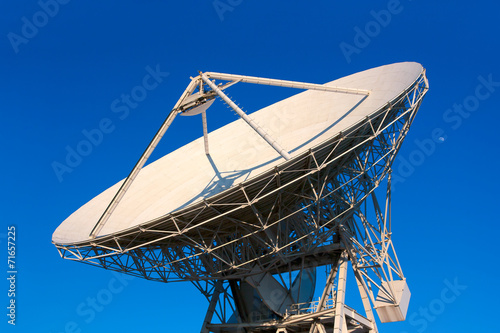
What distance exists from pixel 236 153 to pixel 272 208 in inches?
288

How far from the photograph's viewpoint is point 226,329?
1314 inches

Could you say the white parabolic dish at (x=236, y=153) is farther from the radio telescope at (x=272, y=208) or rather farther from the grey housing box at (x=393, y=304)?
the grey housing box at (x=393, y=304)

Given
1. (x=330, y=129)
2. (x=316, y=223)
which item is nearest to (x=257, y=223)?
(x=316, y=223)

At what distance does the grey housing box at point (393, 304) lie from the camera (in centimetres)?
3191

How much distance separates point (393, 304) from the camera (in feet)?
105

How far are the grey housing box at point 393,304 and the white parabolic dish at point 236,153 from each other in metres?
9.07

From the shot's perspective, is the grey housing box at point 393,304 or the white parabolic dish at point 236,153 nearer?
the white parabolic dish at point 236,153

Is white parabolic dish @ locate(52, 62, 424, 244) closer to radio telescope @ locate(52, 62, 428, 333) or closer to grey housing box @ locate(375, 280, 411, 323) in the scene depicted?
radio telescope @ locate(52, 62, 428, 333)

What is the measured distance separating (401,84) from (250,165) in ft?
24.2

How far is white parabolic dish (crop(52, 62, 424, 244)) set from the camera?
1086 inches

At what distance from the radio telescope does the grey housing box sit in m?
0.05

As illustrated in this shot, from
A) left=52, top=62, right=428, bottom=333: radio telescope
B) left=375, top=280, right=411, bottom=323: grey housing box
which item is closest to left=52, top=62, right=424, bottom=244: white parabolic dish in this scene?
left=52, top=62, right=428, bottom=333: radio telescope

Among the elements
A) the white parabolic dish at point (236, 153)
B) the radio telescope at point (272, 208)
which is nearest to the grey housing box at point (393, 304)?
the radio telescope at point (272, 208)

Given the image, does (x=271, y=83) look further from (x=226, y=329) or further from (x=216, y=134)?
(x=226, y=329)
